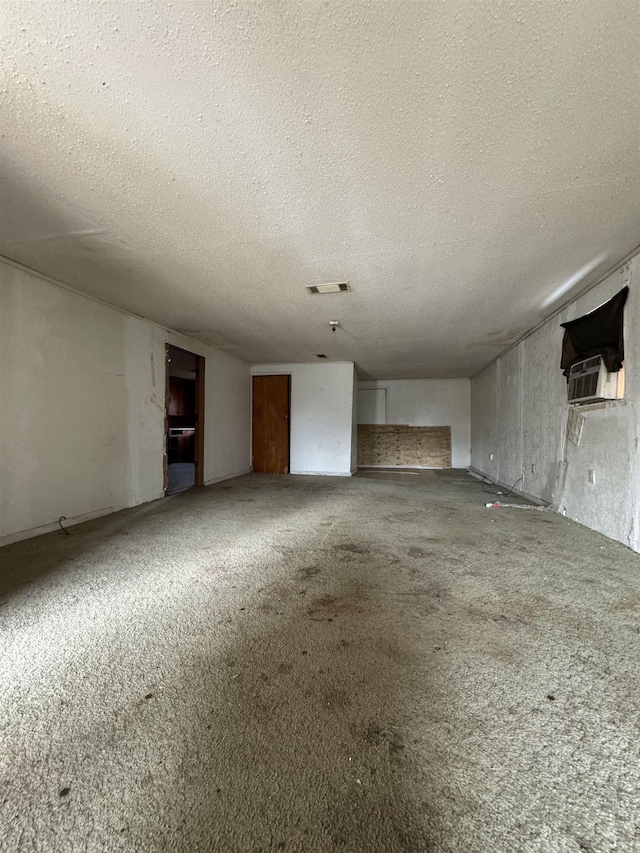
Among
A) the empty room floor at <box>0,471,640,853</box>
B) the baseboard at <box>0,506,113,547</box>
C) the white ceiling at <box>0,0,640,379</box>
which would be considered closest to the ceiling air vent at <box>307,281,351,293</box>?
the white ceiling at <box>0,0,640,379</box>

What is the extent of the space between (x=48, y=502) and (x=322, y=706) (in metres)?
3.22

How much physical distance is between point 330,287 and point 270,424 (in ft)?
14.2

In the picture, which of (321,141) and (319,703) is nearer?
(319,703)

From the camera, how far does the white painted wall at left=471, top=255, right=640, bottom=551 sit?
8.79ft

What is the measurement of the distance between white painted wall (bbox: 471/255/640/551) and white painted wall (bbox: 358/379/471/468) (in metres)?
2.12

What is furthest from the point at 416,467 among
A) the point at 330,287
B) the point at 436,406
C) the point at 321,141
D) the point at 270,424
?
the point at 321,141

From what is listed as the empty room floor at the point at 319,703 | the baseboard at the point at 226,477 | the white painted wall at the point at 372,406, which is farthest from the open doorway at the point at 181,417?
the empty room floor at the point at 319,703

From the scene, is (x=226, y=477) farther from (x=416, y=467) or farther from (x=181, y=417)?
(x=416, y=467)

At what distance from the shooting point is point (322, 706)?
1.13 meters

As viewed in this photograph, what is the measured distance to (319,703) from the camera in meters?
1.14

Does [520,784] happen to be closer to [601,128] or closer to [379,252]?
[601,128]

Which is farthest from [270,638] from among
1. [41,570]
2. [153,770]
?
[41,570]

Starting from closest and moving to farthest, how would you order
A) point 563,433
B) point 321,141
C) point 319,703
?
point 319,703, point 321,141, point 563,433

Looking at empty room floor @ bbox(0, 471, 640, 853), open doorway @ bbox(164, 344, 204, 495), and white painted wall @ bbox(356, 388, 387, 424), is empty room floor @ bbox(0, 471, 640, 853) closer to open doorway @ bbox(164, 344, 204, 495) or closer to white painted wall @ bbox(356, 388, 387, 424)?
open doorway @ bbox(164, 344, 204, 495)
